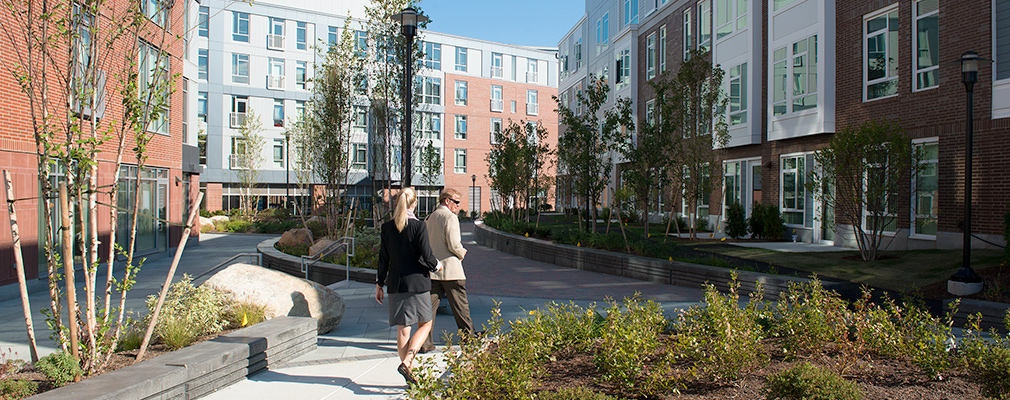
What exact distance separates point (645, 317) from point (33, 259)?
1181 centimetres

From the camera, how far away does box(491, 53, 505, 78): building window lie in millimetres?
51594

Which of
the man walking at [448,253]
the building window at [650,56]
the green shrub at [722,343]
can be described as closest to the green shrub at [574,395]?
the green shrub at [722,343]

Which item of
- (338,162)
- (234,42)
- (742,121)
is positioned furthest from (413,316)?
(234,42)

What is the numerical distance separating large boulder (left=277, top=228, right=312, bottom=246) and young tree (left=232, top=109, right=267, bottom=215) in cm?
1897

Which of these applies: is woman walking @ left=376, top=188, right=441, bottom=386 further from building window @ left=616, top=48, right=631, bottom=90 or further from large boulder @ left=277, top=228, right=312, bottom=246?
building window @ left=616, top=48, right=631, bottom=90

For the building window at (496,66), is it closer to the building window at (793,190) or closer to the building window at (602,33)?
the building window at (602,33)

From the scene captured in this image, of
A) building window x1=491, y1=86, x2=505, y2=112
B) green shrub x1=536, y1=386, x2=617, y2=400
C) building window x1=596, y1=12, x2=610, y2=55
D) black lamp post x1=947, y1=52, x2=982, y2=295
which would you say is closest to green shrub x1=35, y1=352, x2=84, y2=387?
green shrub x1=536, y1=386, x2=617, y2=400

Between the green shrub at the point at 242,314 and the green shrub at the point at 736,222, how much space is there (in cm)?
1668

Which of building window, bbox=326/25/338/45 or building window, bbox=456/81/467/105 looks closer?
building window, bbox=326/25/338/45

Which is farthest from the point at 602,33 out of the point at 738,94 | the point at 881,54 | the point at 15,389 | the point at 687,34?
the point at 15,389

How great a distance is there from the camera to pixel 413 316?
5496 millimetres

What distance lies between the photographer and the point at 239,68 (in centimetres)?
4000

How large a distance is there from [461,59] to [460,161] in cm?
826

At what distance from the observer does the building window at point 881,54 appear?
15.6 metres
